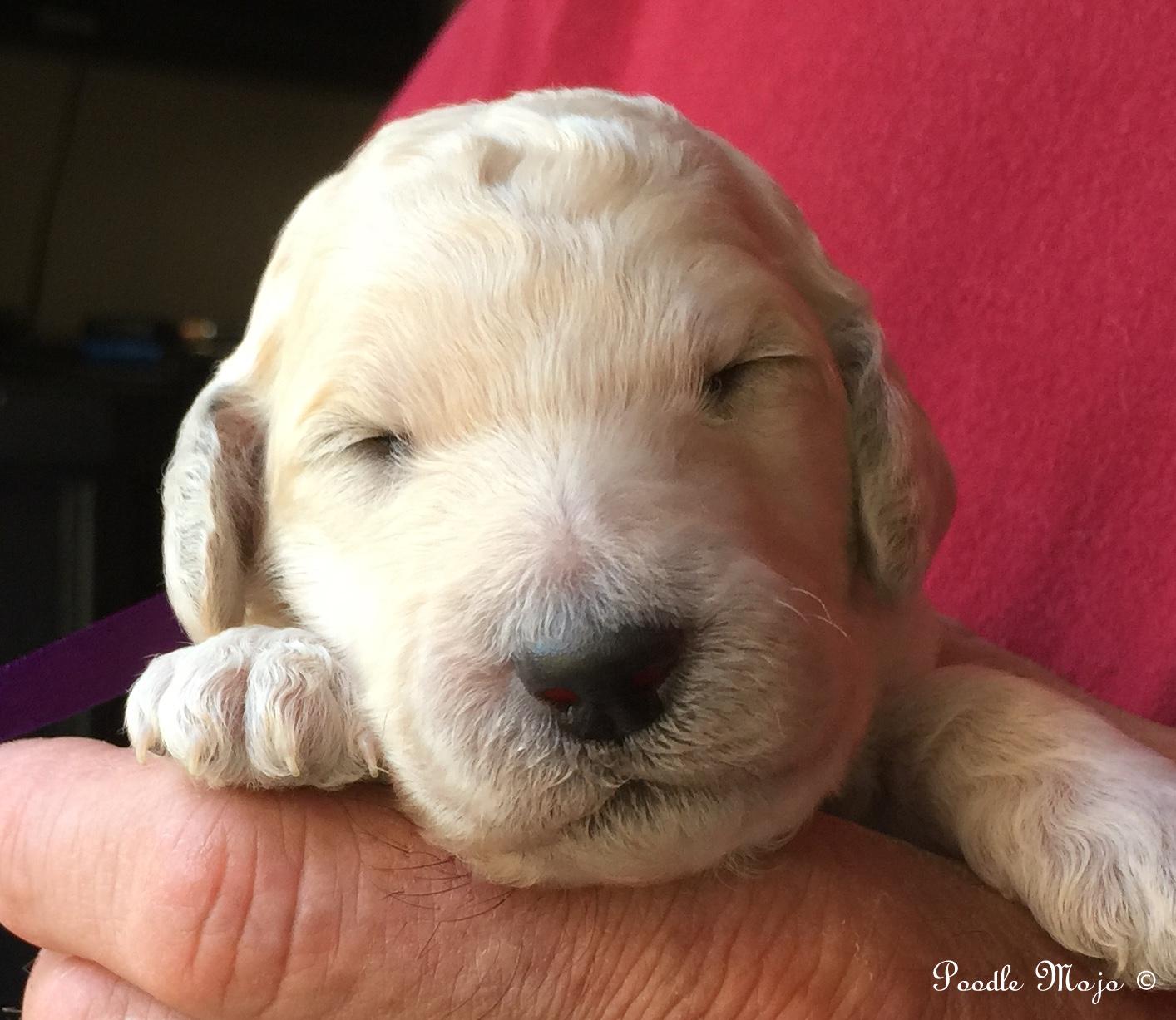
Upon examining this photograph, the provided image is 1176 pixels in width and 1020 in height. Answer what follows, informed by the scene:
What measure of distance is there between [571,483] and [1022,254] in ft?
4.85

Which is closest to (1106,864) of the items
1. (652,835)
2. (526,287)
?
(652,835)

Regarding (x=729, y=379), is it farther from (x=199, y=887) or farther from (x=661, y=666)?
(x=199, y=887)

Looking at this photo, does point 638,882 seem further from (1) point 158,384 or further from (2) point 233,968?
(1) point 158,384

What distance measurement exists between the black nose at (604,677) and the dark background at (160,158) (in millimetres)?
3599

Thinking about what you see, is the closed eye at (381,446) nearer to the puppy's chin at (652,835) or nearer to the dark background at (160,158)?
the puppy's chin at (652,835)

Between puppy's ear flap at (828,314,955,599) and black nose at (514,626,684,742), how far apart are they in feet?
2.02

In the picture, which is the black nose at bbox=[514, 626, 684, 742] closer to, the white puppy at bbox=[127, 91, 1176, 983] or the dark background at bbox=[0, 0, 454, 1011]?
the white puppy at bbox=[127, 91, 1176, 983]

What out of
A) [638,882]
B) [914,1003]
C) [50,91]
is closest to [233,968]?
[638,882]

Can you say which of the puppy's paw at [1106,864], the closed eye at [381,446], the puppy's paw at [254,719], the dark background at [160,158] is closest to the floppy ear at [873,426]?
the puppy's paw at [1106,864]

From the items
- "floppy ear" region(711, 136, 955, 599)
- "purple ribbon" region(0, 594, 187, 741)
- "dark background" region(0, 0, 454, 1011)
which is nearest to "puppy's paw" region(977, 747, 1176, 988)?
"floppy ear" region(711, 136, 955, 599)

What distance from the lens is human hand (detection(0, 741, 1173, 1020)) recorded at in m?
1.27

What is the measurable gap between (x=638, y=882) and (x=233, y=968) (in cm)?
46

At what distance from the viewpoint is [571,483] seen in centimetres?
126

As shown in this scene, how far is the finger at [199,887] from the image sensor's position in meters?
1.27
